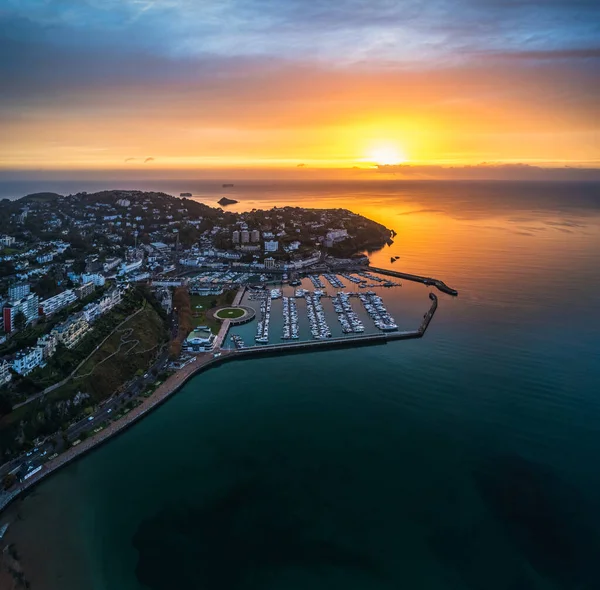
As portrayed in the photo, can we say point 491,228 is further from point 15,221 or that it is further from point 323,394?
point 15,221

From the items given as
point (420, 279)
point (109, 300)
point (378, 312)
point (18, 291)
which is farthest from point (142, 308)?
point (420, 279)

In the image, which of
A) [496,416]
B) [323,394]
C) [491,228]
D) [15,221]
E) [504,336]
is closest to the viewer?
[496,416]

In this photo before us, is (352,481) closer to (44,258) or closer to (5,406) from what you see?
(5,406)

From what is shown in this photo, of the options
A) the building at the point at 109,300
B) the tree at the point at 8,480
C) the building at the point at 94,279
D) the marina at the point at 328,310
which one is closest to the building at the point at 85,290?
the building at the point at 94,279

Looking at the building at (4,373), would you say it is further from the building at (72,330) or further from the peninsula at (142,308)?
the building at (72,330)

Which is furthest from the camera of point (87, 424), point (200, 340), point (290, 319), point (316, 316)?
point (316, 316)

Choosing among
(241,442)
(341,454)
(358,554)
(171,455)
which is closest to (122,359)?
(171,455)
